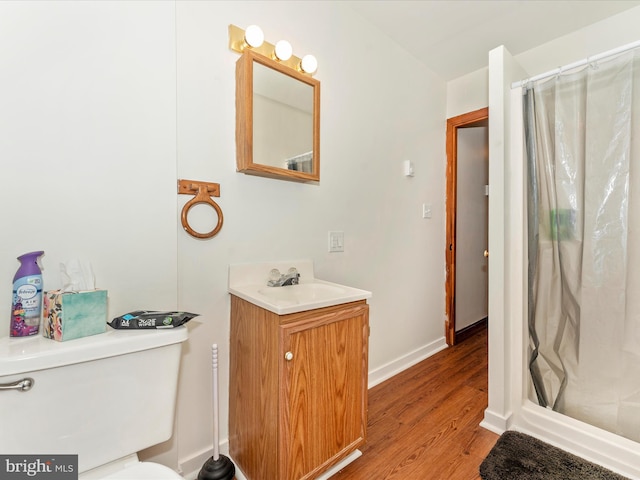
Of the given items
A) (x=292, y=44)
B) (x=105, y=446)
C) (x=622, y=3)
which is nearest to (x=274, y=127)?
(x=292, y=44)

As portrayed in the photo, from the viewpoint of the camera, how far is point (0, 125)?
90cm

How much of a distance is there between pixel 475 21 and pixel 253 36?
1.55m

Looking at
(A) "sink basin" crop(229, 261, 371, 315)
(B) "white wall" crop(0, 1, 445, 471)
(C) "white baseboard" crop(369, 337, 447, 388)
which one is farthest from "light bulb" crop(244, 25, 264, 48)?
(C) "white baseboard" crop(369, 337, 447, 388)

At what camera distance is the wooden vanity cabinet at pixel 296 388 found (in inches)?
43.0

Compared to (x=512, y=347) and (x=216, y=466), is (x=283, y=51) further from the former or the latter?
(x=512, y=347)

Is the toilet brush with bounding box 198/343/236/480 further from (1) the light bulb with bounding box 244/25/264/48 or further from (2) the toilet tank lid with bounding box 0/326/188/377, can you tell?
(1) the light bulb with bounding box 244/25/264/48

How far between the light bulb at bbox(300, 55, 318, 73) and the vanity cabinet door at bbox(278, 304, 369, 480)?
1.24 meters

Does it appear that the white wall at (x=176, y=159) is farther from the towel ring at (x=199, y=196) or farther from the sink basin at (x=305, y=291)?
the sink basin at (x=305, y=291)

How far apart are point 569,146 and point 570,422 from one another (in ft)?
4.61

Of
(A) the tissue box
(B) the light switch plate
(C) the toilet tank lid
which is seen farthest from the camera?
(B) the light switch plate

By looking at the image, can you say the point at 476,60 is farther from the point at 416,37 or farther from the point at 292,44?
the point at 292,44

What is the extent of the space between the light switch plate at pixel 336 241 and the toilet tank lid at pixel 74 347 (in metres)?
1.01

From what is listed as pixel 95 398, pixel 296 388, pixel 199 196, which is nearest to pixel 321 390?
pixel 296 388

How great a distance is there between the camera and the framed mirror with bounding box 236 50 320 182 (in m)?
1.35
